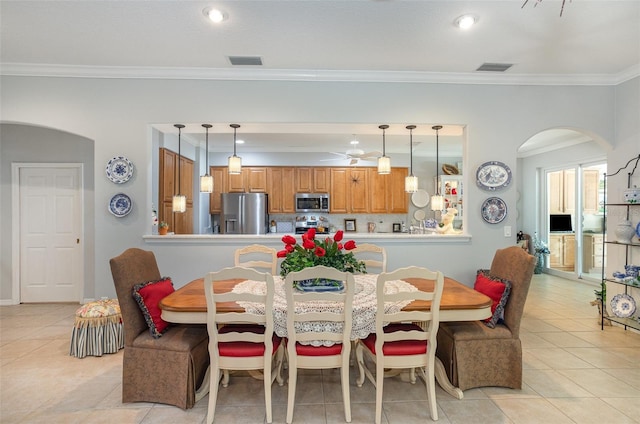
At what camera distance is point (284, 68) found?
367cm

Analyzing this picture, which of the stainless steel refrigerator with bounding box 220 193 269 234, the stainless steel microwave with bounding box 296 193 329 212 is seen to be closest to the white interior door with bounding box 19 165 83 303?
the stainless steel refrigerator with bounding box 220 193 269 234

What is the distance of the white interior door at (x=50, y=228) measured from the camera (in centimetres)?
488

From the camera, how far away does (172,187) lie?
16.6 feet

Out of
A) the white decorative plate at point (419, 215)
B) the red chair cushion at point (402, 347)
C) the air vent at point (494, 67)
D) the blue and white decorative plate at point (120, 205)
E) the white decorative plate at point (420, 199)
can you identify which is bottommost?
the red chair cushion at point (402, 347)

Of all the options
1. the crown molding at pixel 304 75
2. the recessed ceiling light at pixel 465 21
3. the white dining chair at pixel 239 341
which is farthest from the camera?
the crown molding at pixel 304 75

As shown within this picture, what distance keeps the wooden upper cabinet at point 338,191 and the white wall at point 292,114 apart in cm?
334

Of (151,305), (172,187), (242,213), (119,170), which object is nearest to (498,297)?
(151,305)

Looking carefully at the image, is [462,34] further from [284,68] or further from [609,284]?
[609,284]

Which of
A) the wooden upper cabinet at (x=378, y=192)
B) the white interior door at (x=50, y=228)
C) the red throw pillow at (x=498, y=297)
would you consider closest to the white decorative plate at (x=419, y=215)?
the wooden upper cabinet at (x=378, y=192)

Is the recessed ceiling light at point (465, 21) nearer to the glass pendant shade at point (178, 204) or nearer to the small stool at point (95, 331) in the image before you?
the glass pendant shade at point (178, 204)

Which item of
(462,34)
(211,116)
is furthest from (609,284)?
(211,116)

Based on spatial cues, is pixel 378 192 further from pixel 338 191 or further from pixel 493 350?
pixel 493 350

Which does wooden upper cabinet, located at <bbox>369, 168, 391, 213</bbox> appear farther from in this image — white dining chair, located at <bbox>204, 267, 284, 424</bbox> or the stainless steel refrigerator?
white dining chair, located at <bbox>204, 267, 284, 424</bbox>

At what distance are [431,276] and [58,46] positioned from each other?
3.86m
